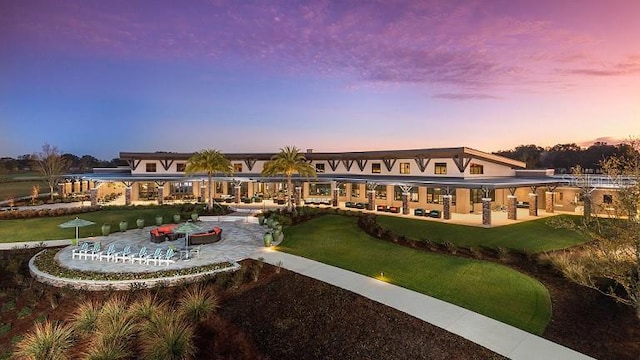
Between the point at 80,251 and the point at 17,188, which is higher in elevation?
the point at 17,188

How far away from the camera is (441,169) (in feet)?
110

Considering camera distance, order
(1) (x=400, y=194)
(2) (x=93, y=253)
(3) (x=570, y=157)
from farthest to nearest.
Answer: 1. (3) (x=570, y=157)
2. (1) (x=400, y=194)
3. (2) (x=93, y=253)

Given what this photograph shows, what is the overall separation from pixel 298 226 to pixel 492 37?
20485 mm

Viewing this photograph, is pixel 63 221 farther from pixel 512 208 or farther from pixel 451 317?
pixel 512 208

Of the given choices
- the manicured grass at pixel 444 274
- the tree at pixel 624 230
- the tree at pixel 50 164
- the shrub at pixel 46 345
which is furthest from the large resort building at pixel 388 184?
the shrub at pixel 46 345

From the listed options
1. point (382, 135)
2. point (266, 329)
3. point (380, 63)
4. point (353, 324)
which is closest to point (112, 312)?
point (266, 329)

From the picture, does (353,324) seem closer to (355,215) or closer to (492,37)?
(355,215)

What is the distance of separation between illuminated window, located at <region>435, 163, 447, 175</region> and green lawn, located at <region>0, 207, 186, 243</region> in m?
26.7

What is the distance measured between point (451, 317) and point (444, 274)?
4199 mm

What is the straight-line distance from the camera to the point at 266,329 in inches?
409

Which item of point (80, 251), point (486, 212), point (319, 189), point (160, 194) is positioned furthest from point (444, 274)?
point (160, 194)

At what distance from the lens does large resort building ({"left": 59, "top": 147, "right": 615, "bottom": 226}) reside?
30453 mm

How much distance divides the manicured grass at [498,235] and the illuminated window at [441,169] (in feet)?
26.6

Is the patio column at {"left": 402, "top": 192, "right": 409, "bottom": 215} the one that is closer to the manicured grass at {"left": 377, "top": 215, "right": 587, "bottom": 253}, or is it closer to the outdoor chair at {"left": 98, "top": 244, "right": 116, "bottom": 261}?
the manicured grass at {"left": 377, "top": 215, "right": 587, "bottom": 253}
